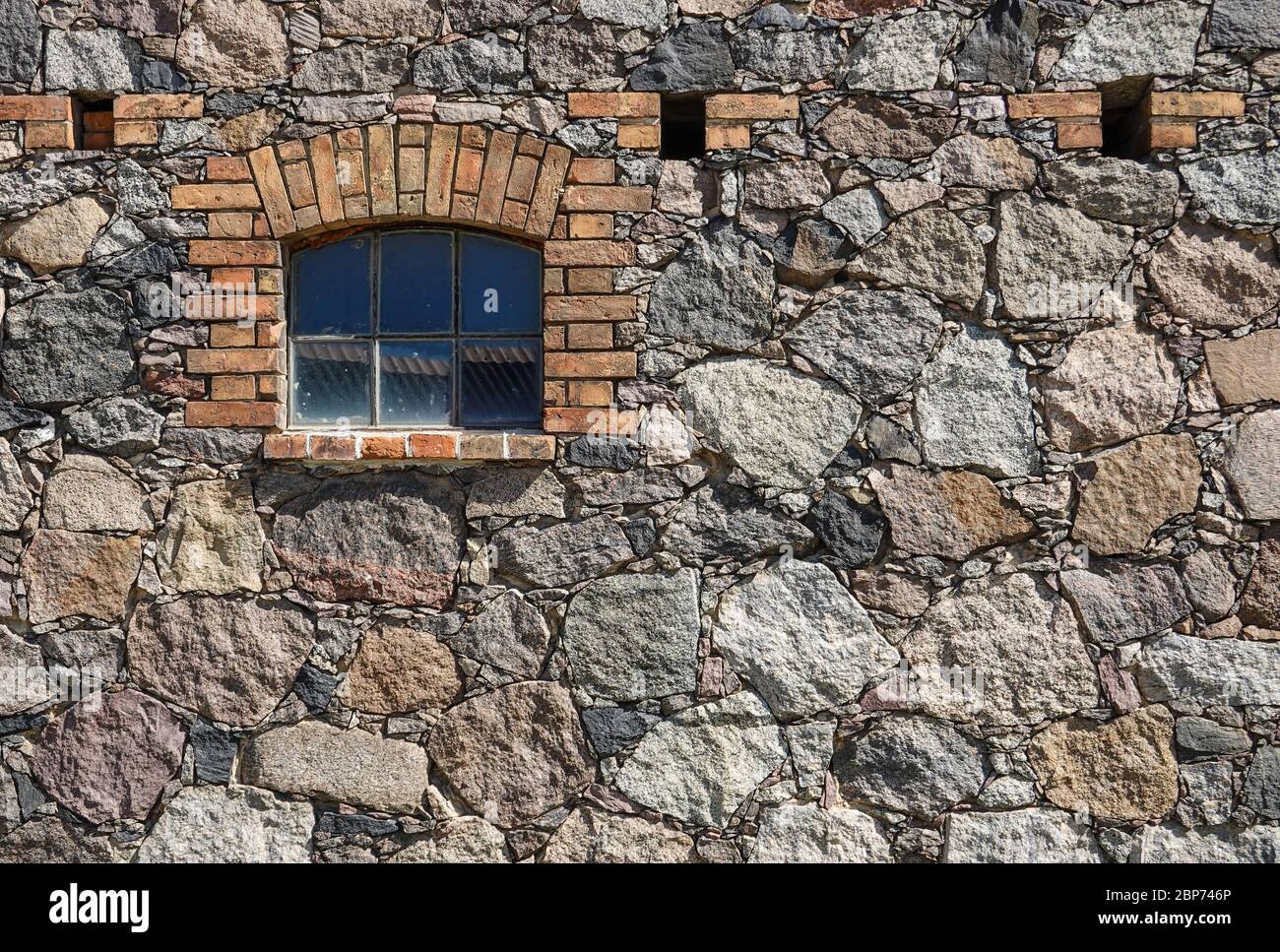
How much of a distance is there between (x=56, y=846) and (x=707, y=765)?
6.96ft

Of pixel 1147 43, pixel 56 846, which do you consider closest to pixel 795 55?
pixel 1147 43

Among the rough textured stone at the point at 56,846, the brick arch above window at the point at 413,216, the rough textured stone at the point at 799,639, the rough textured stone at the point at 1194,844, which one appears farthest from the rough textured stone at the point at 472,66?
the rough textured stone at the point at 1194,844

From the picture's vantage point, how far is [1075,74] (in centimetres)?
310

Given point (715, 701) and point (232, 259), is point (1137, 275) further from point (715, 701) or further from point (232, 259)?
point (232, 259)

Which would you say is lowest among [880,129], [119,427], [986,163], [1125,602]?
[1125,602]

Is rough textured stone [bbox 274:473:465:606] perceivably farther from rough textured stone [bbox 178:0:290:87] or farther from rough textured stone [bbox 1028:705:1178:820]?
rough textured stone [bbox 1028:705:1178:820]

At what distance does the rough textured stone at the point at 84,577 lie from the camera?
3068 mm

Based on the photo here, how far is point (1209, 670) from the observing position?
9.88 feet

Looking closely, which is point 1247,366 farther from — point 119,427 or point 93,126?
point 93,126

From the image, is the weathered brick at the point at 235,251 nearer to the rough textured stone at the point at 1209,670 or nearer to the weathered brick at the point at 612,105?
the weathered brick at the point at 612,105

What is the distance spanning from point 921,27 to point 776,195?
→ 0.73m

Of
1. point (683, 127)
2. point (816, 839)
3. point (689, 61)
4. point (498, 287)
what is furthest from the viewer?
point (683, 127)

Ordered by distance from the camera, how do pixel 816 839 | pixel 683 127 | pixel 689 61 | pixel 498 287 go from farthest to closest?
pixel 683 127
pixel 498 287
pixel 689 61
pixel 816 839

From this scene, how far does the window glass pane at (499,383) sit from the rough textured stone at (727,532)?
613mm
